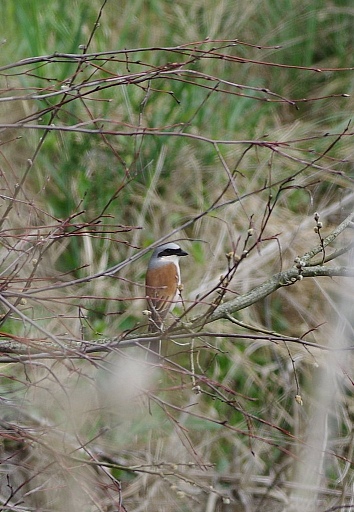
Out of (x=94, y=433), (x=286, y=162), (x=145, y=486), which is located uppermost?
(x=286, y=162)

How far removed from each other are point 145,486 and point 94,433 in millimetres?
416

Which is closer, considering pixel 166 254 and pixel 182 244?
pixel 166 254

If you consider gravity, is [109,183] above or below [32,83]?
below

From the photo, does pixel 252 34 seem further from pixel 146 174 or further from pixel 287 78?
pixel 146 174

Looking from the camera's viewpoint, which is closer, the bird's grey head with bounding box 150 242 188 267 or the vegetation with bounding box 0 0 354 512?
the bird's grey head with bounding box 150 242 188 267

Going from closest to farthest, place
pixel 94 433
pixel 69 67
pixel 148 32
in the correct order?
pixel 94 433 < pixel 69 67 < pixel 148 32

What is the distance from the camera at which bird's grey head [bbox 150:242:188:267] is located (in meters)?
4.05

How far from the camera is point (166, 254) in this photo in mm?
4090

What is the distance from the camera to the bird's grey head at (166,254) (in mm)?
4051

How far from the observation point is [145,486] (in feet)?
14.1

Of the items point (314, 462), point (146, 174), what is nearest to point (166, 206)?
point (146, 174)

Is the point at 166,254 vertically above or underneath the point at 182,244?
underneath

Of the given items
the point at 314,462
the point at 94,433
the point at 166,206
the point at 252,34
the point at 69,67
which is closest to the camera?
the point at 314,462

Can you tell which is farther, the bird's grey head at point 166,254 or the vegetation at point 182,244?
the vegetation at point 182,244
